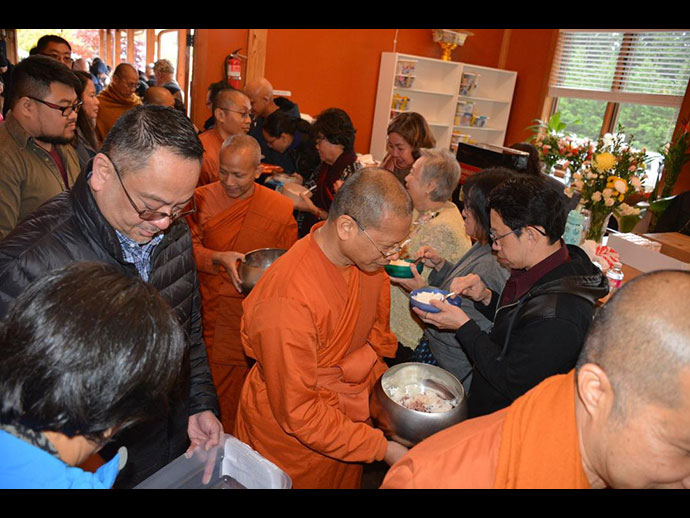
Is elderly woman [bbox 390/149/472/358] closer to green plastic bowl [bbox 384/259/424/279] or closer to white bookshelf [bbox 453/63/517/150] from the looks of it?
green plastic bowl [bbox 384/259/424/279]

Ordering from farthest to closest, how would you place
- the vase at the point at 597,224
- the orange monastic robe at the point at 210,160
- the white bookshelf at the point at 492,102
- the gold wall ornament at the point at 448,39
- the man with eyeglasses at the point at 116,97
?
1. the white bookshelf at the point at 492,102
2. the gold wall ornament at the point at 448,39
3. the man with eyeglasses at the point at 116,97
4. the orange monastic robe at the point at 210,160
5. the vase at the point at 597,224

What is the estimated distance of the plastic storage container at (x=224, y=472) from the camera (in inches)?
57.1

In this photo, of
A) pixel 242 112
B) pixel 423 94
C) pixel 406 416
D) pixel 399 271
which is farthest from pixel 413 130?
pixel 423 94

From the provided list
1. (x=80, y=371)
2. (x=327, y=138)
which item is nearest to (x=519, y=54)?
(x=327, y=138)

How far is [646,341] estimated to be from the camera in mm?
834

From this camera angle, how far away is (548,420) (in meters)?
0.98

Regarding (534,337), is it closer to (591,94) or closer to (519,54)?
(591,94)

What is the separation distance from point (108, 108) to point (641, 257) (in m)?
5.04

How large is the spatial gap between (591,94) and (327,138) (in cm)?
521

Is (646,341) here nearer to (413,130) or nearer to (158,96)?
(413,130)

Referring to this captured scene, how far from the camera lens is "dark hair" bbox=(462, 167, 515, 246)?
7.51 ft

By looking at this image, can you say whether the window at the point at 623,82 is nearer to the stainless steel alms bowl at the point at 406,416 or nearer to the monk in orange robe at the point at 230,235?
the monk in orange robe at the point at 230,235

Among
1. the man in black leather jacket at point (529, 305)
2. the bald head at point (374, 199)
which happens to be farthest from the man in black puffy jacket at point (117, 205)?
the man in black leather jacket at point (529, 305)

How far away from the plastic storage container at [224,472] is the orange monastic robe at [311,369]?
0.44ft
